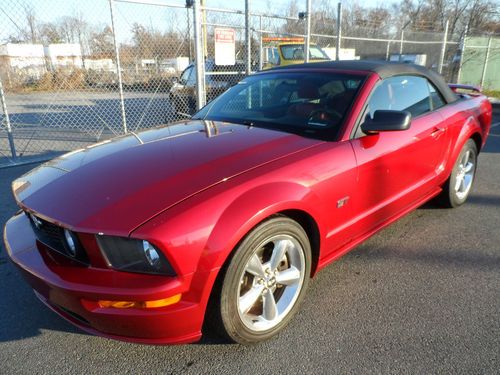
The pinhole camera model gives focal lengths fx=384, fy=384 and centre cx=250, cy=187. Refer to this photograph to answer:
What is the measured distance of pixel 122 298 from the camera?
176cm

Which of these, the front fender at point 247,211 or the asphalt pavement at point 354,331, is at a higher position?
the front fender at point 247,211

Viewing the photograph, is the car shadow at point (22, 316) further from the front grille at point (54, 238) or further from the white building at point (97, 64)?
the white building at point (97, 64)

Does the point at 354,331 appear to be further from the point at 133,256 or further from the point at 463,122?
the point at 463,122

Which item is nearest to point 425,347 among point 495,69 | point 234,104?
point 234,104

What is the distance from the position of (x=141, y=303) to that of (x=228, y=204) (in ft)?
2.04

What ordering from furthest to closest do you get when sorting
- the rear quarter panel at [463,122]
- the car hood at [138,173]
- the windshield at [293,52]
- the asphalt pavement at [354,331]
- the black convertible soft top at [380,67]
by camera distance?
the windshield at [293,52], the rear quarter panel at [463,122], the black convertible soft top at [380,67], the asphalt pavement at [354,331], the car hood at [138,173]

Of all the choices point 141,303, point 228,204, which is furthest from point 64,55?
point 141,303

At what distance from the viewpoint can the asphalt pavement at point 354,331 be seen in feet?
6.81

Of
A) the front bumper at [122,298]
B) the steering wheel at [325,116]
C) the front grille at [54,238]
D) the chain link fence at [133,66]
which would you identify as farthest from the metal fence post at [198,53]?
the front bumper at [122,298]

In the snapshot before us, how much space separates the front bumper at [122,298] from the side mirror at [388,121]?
1595 millimetres

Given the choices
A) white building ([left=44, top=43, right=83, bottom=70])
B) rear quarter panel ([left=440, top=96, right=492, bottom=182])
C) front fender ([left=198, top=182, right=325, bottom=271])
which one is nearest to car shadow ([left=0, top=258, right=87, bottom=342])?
front fender ([left=198, top=182, right=325, bottom=271])

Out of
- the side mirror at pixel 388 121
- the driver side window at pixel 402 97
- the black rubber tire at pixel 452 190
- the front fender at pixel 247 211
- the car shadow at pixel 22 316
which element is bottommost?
the car shadow at pixel 22 316

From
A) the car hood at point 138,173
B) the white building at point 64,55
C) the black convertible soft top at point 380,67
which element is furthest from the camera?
the white building at point 64,55

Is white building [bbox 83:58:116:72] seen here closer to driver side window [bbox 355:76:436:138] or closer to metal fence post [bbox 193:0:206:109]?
metal fence post [bbox 193:0:206:109]
